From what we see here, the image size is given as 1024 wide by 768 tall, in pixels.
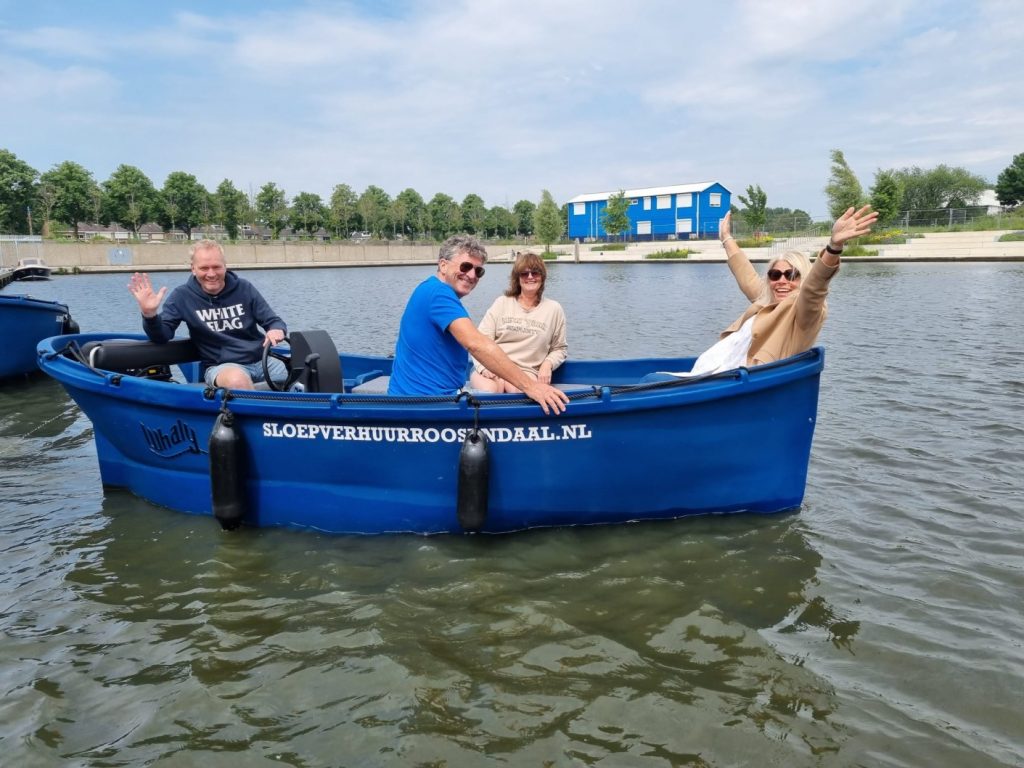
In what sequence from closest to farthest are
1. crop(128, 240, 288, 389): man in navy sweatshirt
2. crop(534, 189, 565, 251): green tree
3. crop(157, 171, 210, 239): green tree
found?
crop(128, 240, 288, 389): man in navy sweatshirt, crop(157, 171, 210, 239): green tree, crop(534, 189, 565, 251): green tree

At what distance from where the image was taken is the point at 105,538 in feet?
17.5

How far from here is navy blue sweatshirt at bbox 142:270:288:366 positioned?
5973 mm

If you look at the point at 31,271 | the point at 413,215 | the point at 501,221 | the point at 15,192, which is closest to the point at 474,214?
the point at 501,221

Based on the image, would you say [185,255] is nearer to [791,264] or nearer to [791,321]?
[791,264]

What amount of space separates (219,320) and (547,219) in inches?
3070

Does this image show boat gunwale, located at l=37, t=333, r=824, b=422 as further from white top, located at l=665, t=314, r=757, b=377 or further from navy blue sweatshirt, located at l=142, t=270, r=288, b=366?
navy blue sweatshirt, located at l=142, t=270, r=288, b=366

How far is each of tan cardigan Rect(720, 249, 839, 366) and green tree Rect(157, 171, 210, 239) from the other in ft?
262

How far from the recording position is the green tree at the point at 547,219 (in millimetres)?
81625

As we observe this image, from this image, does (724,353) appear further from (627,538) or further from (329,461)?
(329,461)

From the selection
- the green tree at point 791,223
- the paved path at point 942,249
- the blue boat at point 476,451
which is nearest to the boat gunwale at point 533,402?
the blue boat at point 476,451

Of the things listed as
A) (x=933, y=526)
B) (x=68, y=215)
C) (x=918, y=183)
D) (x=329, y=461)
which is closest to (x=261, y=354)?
(x=329, y=461)

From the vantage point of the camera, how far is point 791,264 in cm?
498

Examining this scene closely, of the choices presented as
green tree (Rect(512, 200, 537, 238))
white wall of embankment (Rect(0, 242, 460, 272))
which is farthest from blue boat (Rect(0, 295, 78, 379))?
green tree (Rect(512, 200, 537, 238))

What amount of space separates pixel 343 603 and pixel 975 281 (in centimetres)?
2857
